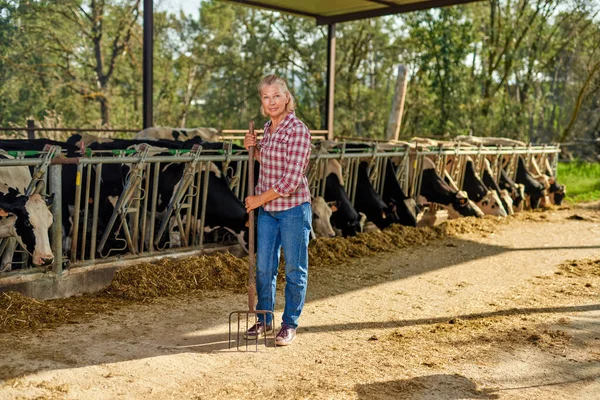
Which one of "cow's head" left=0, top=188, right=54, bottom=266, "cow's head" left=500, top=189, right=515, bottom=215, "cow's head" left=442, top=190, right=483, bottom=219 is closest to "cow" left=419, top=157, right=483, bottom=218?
"cow's head" left=442, top=190, right=483, bottom=219

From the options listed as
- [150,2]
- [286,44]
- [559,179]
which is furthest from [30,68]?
[559,179]

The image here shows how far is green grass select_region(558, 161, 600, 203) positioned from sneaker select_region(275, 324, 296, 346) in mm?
10420

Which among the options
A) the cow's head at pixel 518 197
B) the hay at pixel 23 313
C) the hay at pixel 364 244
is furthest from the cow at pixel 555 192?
the hay at pixel 23 313

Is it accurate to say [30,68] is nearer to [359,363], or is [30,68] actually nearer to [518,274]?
[518,274]

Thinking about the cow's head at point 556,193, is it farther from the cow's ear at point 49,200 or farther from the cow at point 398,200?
the cow's ear at point 49,200

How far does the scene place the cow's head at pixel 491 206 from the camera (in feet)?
36.1

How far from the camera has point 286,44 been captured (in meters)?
26.4

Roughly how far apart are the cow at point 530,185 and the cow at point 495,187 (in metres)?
0.97

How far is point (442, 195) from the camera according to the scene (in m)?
10.1

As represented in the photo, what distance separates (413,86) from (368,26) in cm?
291

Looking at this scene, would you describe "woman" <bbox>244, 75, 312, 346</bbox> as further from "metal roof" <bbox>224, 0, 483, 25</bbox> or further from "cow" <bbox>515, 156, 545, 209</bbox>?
"cow" <bbox>515, 156, 545, 209</bbox>

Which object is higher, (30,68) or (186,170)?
(30,68)

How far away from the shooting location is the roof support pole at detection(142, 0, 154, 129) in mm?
9328

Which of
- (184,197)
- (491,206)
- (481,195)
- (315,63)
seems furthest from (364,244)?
(315,63)
